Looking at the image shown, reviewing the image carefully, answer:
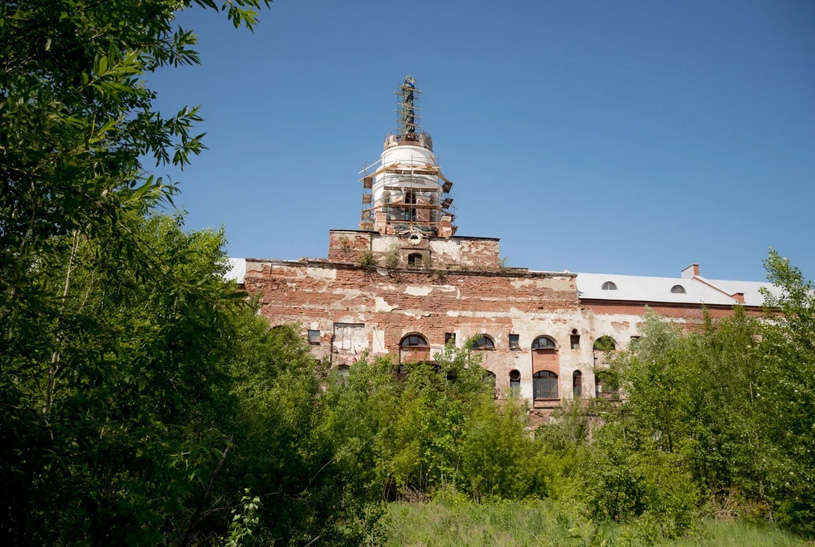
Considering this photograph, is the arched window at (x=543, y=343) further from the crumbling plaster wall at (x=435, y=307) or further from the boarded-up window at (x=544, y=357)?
the crumbling plaster wall at (x=435, y=307)

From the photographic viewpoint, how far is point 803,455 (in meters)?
12.5

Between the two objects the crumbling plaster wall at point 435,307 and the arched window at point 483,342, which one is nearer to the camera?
the crumbling plaster wall at point 435,307

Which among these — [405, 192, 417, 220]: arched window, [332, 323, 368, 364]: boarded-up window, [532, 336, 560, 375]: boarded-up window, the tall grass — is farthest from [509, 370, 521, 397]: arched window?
[405, 192, 417, 220]: arched window

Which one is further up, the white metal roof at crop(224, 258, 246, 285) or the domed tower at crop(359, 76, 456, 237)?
the domed tower at crop(359, 76, 456, 237)

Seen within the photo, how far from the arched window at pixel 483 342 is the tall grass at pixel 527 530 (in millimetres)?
10727

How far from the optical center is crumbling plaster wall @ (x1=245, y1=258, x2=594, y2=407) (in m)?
24.8

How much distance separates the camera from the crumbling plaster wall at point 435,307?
2481cm

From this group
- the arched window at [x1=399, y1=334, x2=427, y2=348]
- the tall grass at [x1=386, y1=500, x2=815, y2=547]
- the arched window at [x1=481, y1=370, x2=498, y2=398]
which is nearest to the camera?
the tall grass at [x1=386, y1=500, x2=815, y2=547]

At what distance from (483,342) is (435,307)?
271cm

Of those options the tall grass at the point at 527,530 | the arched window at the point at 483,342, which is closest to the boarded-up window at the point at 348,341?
the arched window at the point at 483,342

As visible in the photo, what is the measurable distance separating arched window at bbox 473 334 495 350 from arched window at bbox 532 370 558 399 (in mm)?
2400

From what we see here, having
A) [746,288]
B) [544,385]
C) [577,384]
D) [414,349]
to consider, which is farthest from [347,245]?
[746,288]

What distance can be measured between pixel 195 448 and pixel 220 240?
16734mm

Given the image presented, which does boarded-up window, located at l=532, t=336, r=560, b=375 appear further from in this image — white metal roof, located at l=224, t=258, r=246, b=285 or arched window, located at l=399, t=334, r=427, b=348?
white metal roof, located at l=224, t=258, r=246, b=285
